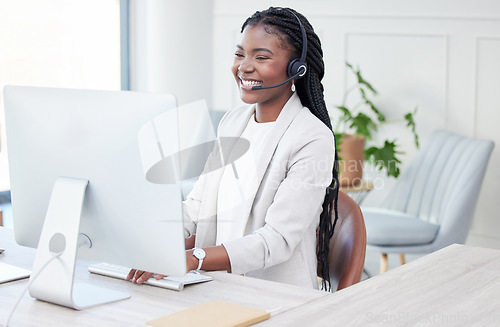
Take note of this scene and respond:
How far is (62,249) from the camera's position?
1406 millimetres

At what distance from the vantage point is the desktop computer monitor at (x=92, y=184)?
1.33 meters

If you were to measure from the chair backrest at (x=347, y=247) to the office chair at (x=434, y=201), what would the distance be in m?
1.54

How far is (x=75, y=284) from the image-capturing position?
1523 millimetres

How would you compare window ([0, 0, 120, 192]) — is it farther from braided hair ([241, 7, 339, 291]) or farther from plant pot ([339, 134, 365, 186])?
braided hair ([241, 7, 339, 291])

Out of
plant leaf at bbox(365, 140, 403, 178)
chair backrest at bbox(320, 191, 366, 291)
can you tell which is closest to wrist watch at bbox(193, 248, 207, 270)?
chair backrest at bbox(320, 191, 366, 291)

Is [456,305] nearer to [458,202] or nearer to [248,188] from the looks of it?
[248,188]

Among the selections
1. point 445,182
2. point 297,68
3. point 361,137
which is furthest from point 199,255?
point 361,137

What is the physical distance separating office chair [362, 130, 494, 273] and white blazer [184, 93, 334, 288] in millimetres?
1591

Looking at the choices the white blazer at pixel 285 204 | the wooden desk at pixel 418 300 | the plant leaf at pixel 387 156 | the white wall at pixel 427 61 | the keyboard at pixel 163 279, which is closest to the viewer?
the wooden desk at pixel 418 300

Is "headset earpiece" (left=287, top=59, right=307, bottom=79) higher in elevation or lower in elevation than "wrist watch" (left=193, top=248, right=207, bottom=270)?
higher

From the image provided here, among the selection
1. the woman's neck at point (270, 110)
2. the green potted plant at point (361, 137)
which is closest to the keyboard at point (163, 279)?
the woman's neck at point (270, 110)

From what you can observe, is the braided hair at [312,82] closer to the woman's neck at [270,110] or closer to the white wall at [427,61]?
the woman's neck at [270,110]

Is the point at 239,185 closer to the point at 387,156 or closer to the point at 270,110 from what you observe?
the point at 270,110

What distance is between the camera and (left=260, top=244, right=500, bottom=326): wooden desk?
46.7 inches
